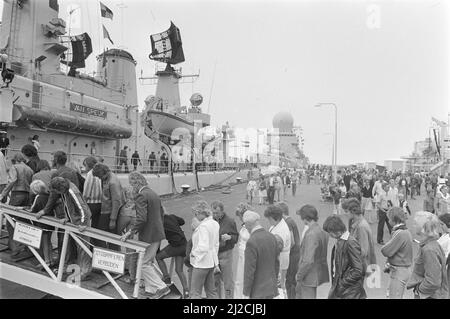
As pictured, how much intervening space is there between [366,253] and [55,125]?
1168 centimetres

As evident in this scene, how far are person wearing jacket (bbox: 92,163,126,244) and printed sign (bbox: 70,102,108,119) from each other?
10.4 m

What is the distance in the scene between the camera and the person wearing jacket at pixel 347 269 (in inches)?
124

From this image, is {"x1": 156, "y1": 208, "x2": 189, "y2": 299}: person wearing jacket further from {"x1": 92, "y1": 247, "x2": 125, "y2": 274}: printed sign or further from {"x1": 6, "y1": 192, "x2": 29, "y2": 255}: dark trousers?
{"x1": 6, "y1": 192, "x2": 29, "y2": 255}: dark trousers

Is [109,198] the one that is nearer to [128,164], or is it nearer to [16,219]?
[16,219]

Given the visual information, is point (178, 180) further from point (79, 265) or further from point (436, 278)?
point (436, 278)

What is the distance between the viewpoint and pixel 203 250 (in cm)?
388

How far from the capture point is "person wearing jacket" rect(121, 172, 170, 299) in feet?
13.7

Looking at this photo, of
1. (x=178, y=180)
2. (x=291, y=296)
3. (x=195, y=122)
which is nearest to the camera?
(x=291, y=296)

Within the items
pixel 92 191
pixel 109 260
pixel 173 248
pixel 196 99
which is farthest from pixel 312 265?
pixel 196 99

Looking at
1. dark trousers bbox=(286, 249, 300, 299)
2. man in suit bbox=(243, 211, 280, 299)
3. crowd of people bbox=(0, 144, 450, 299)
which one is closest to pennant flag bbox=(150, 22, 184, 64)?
crowd of people bbox=(0, 144, 450, 299)

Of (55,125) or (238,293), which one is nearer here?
(238,293)

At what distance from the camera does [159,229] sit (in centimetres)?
429
